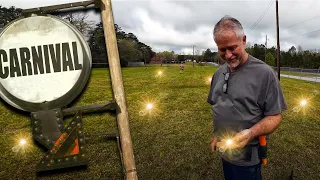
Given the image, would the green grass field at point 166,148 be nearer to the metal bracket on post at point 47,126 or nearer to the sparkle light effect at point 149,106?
the sparkle light effect at point 149,106

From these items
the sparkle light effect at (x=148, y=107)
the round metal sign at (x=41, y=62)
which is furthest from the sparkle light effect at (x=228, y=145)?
the sparkle light effect at (x=148, y=107)

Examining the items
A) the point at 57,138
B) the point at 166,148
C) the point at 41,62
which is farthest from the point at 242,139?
the point at 166,148

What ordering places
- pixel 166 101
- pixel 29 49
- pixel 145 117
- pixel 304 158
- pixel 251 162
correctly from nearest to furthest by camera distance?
pixel 29 49, pixel 251 162, pixel 304 158, pixel 145 117, pixel 166 101

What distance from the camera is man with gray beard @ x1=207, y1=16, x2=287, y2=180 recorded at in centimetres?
166

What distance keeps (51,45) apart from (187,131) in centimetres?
522

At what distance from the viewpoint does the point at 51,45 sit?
1444 millimetres

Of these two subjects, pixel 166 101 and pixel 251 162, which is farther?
pixel 166 101

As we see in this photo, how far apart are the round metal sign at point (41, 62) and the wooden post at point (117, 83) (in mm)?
161

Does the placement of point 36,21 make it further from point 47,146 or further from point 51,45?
point 47,146

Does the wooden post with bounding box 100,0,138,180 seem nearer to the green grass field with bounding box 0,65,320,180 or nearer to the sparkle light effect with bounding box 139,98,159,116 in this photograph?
the green grass field with bounding box 0,65,320,180

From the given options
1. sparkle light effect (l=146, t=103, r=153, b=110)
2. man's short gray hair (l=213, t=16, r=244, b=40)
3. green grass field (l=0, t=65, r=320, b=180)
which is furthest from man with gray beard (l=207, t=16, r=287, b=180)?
sparkle light effect (l=146, t=103, r=153, b=110)

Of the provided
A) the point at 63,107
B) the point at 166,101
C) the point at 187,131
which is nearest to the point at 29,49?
the point at 63,107

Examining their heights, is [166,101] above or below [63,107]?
below

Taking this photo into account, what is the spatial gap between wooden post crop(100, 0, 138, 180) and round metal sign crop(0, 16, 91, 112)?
161mm
